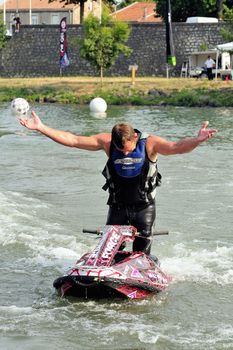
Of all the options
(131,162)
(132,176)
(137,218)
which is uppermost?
(131,162)

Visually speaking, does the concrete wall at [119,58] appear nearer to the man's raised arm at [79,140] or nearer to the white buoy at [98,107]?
the white buoy at [98,107]

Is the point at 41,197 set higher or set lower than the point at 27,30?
lower

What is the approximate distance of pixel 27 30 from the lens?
213 feet

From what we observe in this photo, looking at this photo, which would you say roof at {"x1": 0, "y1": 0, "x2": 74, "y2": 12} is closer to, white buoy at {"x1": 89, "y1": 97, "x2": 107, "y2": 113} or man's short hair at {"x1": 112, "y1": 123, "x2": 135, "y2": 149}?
white buoy at {"x1": 89, "y1": 97, "x2": 107, "y2": 113}

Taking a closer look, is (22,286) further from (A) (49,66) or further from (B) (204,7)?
(B) (204,7)

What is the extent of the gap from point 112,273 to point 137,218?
92cm

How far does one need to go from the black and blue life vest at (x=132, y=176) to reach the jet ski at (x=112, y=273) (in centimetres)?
33

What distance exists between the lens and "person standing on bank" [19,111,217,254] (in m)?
8.77

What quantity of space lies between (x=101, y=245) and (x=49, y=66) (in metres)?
55.5

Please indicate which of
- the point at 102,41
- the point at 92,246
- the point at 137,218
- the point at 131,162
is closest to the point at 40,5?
the point at 102,41

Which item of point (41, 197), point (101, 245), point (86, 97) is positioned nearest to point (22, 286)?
point (101, 245)

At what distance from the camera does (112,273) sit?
861 centimetres

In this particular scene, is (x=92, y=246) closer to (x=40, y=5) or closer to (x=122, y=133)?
(x=122, y=133)

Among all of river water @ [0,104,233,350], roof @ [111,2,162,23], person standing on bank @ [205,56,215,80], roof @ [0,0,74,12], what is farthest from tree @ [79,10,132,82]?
roof @ [0,0,74,12]
